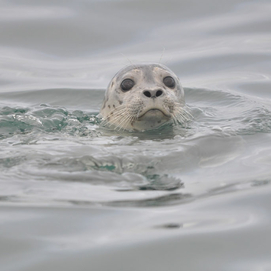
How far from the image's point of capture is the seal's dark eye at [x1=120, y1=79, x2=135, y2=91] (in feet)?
19.8

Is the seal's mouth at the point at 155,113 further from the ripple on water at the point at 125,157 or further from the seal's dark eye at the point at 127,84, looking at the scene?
the seal's dark eye at the point at 127,84

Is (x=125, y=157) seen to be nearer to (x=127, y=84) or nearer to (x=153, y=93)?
(x=153, y=93)

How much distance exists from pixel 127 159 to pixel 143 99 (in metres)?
1.24

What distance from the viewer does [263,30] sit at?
408 inches

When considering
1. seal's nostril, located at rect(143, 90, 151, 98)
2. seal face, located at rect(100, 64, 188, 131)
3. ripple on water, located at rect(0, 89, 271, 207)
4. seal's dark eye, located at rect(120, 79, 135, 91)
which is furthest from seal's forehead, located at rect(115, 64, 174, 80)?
ripple on water, located at rect(0, 89, 271, 207)

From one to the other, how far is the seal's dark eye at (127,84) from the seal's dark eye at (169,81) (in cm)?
32

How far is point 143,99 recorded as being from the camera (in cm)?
555

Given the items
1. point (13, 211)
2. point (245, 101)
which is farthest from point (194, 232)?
point (245, 101)

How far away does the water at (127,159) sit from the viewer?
10.1 ft

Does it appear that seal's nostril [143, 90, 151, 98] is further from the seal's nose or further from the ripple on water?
the ripple on water

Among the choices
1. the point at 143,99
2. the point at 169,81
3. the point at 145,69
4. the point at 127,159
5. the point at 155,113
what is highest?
the point at 145,69

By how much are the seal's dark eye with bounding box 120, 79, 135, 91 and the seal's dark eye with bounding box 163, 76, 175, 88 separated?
32cm

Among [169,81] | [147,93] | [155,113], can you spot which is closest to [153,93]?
[147,93]

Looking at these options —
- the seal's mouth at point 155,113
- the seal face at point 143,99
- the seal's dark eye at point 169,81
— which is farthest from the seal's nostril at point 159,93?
the seal's dark eye at point 169,81
